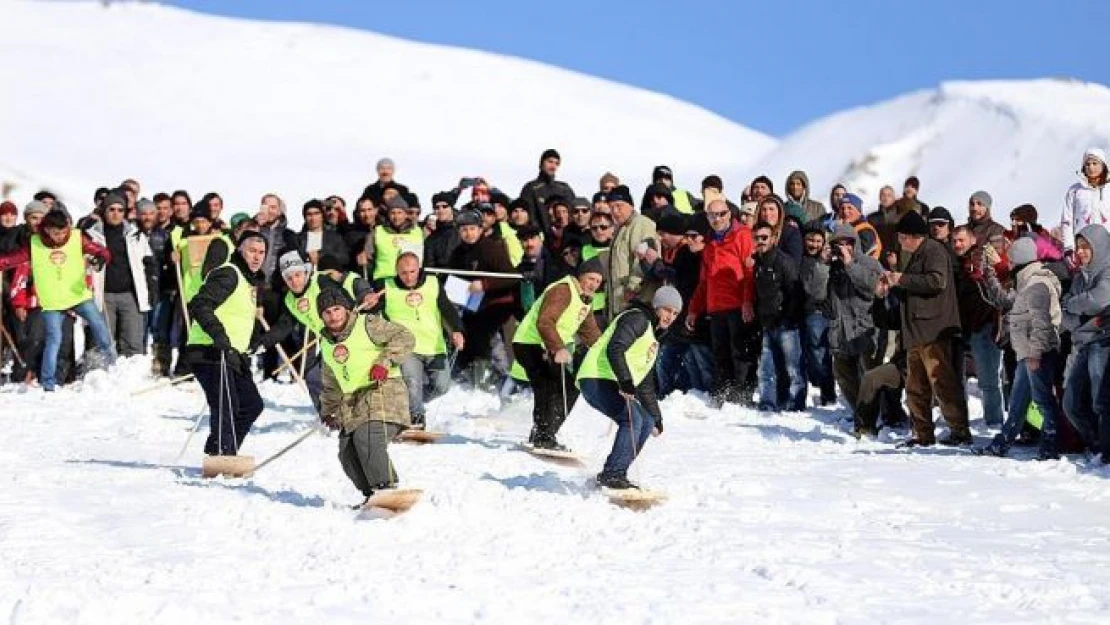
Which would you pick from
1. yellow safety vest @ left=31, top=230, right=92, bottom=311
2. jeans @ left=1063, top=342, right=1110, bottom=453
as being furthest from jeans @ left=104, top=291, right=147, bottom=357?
jeans @ left=1063, top=342, right=1110, bottom=453

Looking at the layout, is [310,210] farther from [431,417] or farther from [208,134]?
[208,134]

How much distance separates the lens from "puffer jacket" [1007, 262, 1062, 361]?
12.1m

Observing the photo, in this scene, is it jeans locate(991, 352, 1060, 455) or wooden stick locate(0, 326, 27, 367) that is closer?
jeans locate(991, 352, 1060, 455)

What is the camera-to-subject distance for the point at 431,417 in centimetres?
1491

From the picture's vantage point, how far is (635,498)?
32.5ft

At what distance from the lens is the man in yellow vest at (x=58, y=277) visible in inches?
657

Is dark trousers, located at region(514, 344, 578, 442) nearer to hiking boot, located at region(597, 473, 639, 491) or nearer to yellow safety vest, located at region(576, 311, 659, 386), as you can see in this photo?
yellow safety vest, located at region(576, 311, 659, 386)

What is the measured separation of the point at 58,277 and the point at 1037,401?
9.22 meters

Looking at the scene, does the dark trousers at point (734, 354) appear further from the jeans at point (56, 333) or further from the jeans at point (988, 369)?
the jeans at point (56, 333)

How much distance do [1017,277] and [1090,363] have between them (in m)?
0.98

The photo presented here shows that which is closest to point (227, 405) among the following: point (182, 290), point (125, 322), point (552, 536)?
point (552, 536)

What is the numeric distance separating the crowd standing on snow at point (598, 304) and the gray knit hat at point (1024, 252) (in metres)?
0.02

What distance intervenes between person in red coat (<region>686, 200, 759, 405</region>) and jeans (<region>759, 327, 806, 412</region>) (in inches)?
12.7

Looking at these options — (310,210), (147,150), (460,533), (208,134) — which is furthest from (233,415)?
(208,134)
